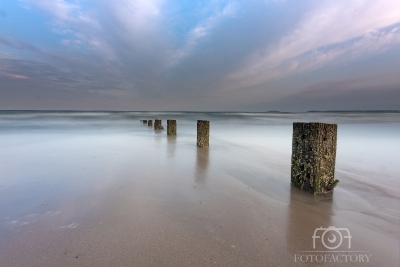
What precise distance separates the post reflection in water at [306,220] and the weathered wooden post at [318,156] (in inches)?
6.5

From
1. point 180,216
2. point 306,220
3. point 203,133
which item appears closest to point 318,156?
point 306,220

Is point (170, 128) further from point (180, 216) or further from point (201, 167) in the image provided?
point (180, 216)

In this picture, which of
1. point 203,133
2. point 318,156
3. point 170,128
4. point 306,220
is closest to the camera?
point 306,220

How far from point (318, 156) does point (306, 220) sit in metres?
1.12

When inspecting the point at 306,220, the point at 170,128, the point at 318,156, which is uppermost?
the point at 170,128

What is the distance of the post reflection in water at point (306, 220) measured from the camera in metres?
1.95

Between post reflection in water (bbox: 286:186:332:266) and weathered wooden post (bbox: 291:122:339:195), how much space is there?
0.16 metres

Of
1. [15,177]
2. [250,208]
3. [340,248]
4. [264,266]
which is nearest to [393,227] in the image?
[340,248]

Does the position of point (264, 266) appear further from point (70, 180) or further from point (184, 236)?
Answer: point (70, 180)

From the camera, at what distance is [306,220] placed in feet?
8.04

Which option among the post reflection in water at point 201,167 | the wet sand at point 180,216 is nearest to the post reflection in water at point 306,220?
the wet sand at point 180,216

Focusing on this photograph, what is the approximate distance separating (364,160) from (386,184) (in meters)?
2.33

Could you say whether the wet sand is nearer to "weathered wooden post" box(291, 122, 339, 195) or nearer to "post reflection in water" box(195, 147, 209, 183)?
"post reflection in water" box(195, 147, 209, 183)

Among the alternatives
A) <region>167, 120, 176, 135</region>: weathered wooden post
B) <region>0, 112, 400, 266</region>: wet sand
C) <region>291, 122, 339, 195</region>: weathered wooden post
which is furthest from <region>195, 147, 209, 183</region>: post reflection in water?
<region>167, 120, 176, 135</region>: weathered wooden post
